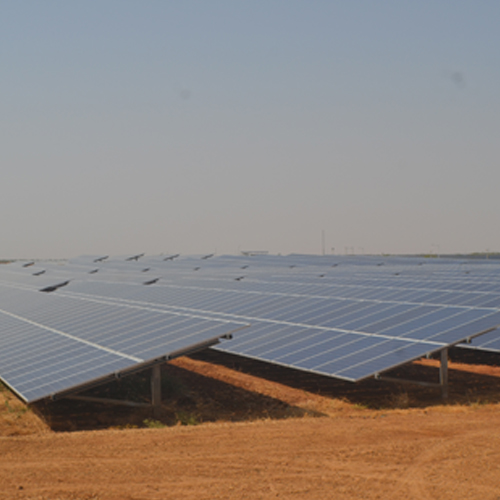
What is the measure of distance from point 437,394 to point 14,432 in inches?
482

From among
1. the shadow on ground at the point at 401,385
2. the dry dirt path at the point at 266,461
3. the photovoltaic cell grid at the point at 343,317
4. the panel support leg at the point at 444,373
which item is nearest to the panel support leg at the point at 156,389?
the dry dirt path at the point at 266,461

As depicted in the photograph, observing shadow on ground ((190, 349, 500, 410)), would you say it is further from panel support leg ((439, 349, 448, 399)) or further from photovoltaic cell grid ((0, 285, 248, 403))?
photovoltaic cell grid ((0, 285, 248, 403))

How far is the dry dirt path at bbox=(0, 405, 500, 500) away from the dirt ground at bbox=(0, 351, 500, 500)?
0.02 metres

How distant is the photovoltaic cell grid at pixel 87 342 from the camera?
1435 cm

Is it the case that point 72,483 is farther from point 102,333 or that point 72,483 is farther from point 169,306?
point 169,306

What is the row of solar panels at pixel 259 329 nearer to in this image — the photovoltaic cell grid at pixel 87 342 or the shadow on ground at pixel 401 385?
the photovoltaic cell grid at pixel 87 342

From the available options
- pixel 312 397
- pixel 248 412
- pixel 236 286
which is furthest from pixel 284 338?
pixel 236 286

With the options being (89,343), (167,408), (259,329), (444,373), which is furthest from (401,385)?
(89,343)

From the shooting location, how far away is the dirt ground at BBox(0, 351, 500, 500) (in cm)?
935

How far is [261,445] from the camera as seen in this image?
38.7 ft

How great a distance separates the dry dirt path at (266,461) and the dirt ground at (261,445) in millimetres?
21

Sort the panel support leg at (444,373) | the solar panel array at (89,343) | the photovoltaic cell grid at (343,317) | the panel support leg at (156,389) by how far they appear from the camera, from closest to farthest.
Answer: the solar panel array at (89,343), the panel support leg at (156,389), the photovoltaic cell grid at (343,317), the panel support leg at (444,373)

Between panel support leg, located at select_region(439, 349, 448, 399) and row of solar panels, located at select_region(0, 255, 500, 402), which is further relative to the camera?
panel support leg, located at select_region(439, 349, 448, 399)

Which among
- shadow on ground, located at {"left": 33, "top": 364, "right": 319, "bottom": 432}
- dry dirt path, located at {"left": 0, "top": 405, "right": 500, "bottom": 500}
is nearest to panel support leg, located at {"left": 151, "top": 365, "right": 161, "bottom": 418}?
shadow on ground, located at {"left": 33, "top": 364, "right": 319, "bottom": 432}
